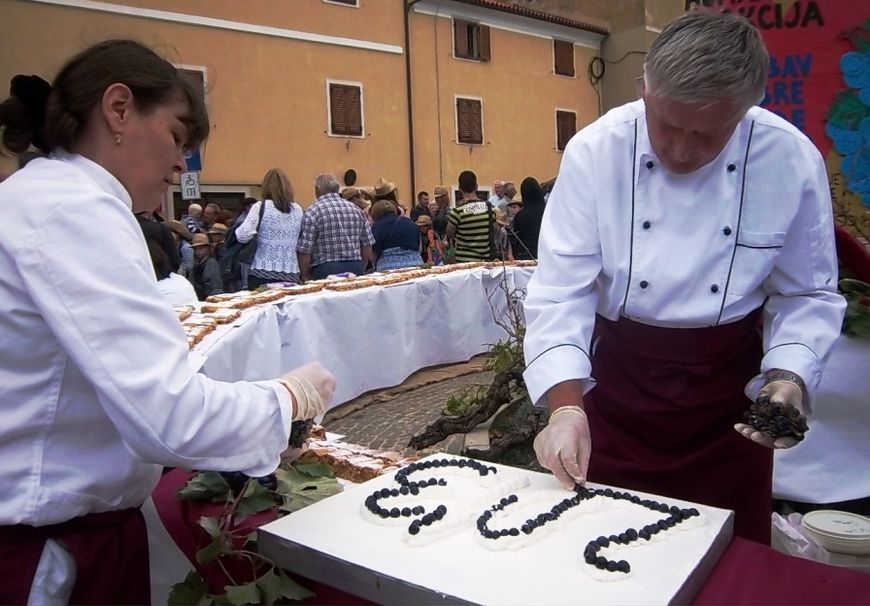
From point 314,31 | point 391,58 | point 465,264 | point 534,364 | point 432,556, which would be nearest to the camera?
point 432,556

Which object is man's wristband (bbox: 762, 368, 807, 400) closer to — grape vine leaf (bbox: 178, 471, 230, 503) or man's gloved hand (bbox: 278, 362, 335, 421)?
man's gloved hand (bbox: 278, 362, 335, 421)

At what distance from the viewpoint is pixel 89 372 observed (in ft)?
3.35

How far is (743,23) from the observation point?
1.35m

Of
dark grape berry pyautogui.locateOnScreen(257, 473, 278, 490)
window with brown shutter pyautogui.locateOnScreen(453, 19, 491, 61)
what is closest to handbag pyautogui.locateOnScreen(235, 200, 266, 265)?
dark grape berry pyautogui.locateOnScreen(257, 473, 278, 490)

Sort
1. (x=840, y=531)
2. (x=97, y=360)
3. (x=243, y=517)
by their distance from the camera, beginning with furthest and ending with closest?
(x=840, y=531)
(x=243, y=517)
(x=97, y=360)

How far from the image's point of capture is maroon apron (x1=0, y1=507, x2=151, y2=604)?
116 centimetres

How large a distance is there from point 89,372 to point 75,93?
0.50 m

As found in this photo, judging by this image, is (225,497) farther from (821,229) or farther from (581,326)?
(821,229)

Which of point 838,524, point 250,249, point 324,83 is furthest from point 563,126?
point 838,524

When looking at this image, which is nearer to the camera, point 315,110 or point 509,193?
point 509,193

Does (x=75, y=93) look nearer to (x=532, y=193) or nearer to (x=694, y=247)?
(x=694, y=247)

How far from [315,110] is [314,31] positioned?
157 cm

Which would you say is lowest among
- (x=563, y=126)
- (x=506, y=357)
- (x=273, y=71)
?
(x=506, y=357)

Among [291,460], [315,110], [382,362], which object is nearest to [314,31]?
[315,110]
